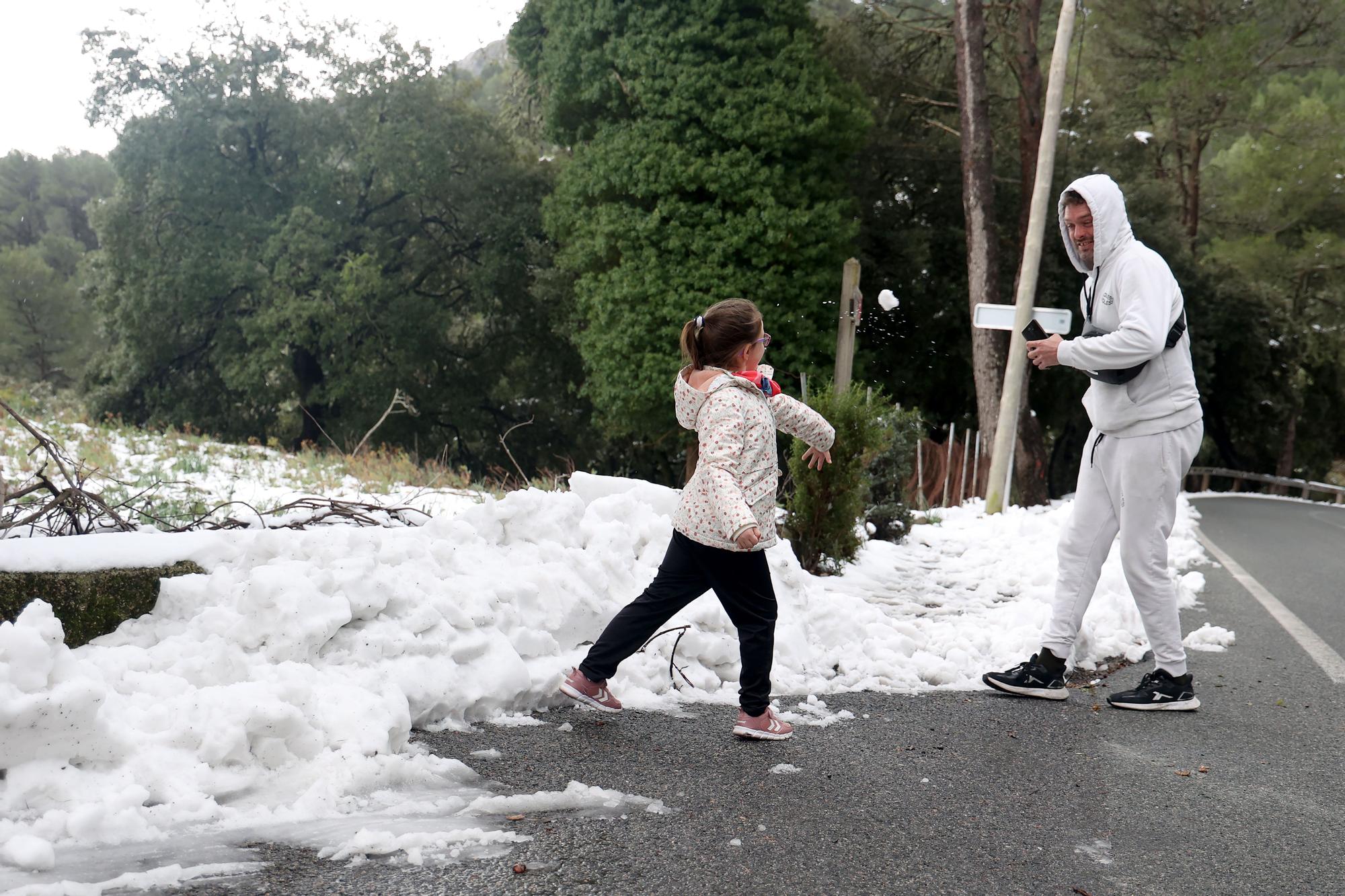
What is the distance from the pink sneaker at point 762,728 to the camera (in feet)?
13.1

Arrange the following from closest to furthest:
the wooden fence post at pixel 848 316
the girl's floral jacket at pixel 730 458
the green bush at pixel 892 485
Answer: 1. the girl's floral jacket at pixel 730 458
2. the green bush at pixel 892 485
3. the wooden fence post at pixel 848 316

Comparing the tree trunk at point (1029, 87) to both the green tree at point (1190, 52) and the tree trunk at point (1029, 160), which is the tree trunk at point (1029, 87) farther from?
the green tree at point (1190, 52)

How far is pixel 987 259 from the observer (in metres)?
16.8

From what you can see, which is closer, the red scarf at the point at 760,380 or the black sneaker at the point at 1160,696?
the red scarf at the point at 760,380

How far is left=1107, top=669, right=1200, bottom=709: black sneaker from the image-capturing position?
474 centimetres

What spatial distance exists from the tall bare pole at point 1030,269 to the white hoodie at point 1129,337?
322 inches

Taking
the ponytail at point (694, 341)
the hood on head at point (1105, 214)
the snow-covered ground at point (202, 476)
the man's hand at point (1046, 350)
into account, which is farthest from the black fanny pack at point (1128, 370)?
the snow-covered ground at point (202, 476)

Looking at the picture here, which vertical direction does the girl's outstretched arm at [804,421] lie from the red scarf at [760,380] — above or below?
below

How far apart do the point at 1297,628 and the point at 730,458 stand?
5.03m

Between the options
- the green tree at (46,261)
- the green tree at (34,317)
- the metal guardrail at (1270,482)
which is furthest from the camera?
the green tree at (46,261)

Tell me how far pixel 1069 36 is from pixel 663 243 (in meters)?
9.55

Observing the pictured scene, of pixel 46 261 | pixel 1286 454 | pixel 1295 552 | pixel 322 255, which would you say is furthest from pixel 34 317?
pixel 1286 454

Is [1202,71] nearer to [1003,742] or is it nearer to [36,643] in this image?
[1003,742]

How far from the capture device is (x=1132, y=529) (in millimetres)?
4707
